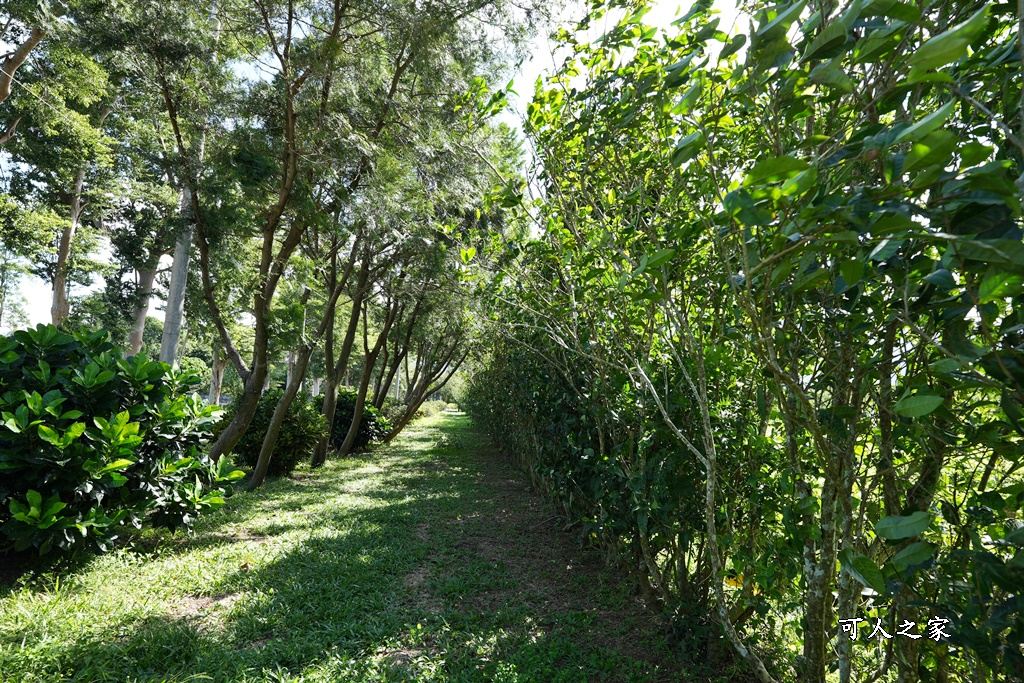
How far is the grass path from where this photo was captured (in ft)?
9.23

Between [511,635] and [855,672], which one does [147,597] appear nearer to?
[511,635]

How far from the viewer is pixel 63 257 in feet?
44.0

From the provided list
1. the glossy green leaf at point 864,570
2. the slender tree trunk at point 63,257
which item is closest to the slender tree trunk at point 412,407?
the slender tree trunk at point 63,257

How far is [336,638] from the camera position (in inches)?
127

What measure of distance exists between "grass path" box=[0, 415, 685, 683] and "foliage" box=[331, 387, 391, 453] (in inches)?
293

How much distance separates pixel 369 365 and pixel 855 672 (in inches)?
435

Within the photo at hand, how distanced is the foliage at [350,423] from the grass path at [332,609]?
7.45 meters

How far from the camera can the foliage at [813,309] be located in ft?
3.13

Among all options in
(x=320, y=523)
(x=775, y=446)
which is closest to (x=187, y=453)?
(x=320, y=523)

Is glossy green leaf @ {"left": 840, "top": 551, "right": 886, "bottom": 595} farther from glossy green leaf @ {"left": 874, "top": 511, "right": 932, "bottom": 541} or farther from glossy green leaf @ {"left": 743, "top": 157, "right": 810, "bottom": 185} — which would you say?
glossy green leaf @ {"left": 743, "top": 157, "right": 810, "bottom": 185}

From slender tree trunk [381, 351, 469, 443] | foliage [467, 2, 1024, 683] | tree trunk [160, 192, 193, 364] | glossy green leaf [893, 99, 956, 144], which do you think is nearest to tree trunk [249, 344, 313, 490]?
tree trunk [160, 192, 193, 364]

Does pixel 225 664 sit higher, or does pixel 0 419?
pixel 0 419

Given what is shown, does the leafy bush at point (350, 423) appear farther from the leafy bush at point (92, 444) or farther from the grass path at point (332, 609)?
the leafy bush at point (92, 444)

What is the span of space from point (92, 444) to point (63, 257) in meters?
13.3
